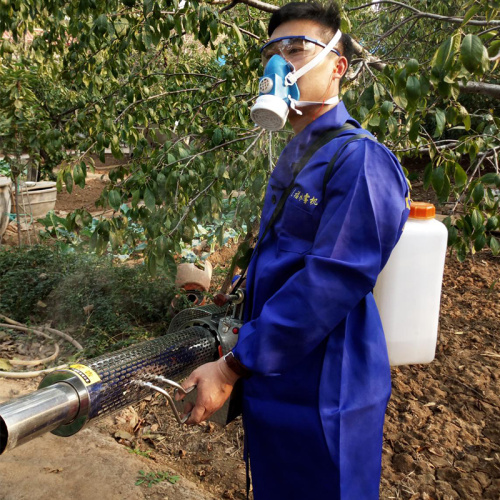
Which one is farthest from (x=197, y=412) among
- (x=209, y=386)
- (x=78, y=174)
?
(x=78, y=174)

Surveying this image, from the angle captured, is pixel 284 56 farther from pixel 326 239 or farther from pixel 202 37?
pixel 202 37

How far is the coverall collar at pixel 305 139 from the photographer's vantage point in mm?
1496

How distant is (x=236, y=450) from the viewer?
305cm

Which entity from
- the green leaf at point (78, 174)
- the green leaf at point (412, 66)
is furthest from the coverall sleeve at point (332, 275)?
the green leaf at point (78, 174)

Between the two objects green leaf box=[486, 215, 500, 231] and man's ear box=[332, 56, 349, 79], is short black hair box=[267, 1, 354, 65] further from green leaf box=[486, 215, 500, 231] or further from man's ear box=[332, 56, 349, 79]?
green leaf box=[486, 215, 500, 231]

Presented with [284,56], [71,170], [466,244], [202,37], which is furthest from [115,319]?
[284,56]

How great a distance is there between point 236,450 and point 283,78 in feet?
7.70

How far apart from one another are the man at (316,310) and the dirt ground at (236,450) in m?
1.36

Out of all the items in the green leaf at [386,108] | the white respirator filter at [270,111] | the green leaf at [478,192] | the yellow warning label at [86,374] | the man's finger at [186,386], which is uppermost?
the green leaf at [386,108]

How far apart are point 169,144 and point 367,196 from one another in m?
1.97

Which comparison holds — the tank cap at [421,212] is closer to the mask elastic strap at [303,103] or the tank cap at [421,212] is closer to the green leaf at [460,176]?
the green leaf at [460,176]

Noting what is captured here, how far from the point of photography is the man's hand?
4.24 feet

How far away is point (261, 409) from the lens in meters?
1.46

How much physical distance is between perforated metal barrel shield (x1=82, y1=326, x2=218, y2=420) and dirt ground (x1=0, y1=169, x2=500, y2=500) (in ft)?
4.74
